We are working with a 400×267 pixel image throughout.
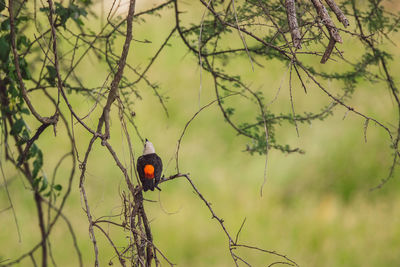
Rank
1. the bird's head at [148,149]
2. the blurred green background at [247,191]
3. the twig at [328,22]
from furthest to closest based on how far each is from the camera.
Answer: the blurred green background at [247,191], the bird's head at [148,149], the twig at [328,22]

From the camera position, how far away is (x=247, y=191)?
5.31 metres

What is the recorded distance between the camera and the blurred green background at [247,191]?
4727 mm

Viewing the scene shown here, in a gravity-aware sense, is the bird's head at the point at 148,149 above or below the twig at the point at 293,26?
above

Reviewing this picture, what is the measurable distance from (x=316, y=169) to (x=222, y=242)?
4.05ft

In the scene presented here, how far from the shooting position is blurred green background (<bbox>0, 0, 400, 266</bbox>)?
4.73m

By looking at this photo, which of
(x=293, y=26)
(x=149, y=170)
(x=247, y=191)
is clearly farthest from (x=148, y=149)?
(x=247, y=191)

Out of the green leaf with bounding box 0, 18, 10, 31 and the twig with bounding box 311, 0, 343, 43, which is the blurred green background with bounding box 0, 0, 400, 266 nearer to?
the green leaf with bounding box 0, 18, 10, 31

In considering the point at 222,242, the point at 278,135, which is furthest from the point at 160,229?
the point at 278,135

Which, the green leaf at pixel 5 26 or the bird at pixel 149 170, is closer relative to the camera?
the green leaf at pixel 5 26

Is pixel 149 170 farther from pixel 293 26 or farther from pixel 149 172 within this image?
pixel 293 26

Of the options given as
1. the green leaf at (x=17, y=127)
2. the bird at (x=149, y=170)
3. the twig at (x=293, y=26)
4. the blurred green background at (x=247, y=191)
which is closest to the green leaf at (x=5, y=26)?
the green leaf at (x=17, y=127)

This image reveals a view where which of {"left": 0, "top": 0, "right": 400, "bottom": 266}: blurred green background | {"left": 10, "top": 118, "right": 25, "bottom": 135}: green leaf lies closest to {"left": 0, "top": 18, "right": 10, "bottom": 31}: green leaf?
{"left": 10, "top": 118, "right": 25, "bottom": 135}: green leaf

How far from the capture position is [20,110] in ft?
7.78

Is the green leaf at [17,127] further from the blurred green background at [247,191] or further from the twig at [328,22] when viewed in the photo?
the blurred green background at [247,191]
